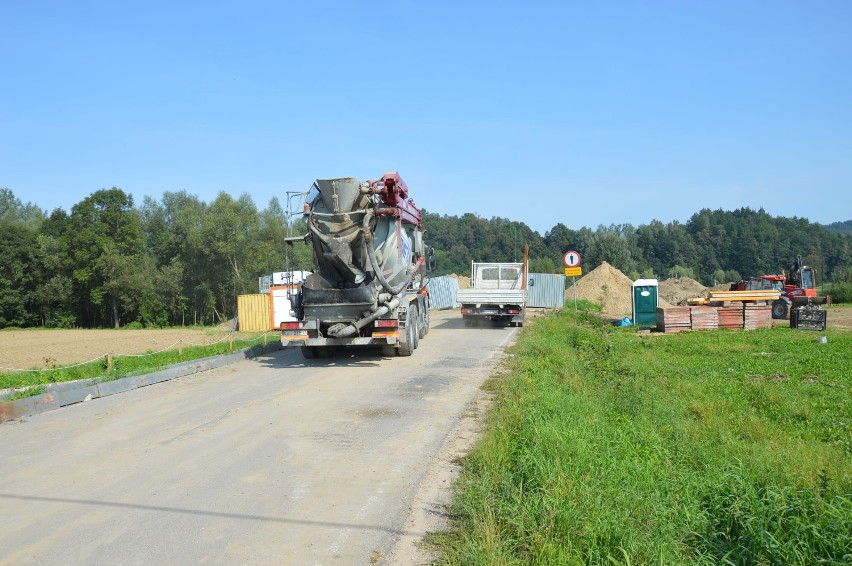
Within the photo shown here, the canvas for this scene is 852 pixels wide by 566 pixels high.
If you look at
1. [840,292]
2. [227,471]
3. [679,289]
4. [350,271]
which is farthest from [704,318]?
[840,292]

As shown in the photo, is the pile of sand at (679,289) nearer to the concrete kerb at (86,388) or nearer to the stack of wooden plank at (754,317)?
the stack of wooden plank at (754,317)

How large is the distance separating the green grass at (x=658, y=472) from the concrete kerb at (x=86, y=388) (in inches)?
281

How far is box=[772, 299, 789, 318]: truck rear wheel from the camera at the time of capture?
31.6 meters

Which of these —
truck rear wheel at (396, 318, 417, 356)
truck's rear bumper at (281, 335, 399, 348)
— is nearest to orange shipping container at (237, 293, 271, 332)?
truck rear wheel at (396, 318, 417, 356)

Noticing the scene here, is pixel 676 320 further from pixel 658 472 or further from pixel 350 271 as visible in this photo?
pixel 658 472

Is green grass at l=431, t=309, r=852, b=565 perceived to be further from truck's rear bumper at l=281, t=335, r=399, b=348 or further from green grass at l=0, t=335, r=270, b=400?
green grass at l=0, t=335, r=270, b=400

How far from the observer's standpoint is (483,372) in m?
13.7

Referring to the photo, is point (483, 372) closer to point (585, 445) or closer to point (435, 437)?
point (435, 437)

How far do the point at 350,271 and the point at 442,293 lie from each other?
29887mm

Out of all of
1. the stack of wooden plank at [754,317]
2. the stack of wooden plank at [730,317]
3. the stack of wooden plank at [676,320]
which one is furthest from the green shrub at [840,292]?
the stack of wooden plank at [676,320]

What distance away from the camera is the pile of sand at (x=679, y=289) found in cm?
5162

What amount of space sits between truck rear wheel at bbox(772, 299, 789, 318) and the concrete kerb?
2716cm

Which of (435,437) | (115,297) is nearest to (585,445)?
(435,437)

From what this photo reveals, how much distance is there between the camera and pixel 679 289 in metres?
54.5
